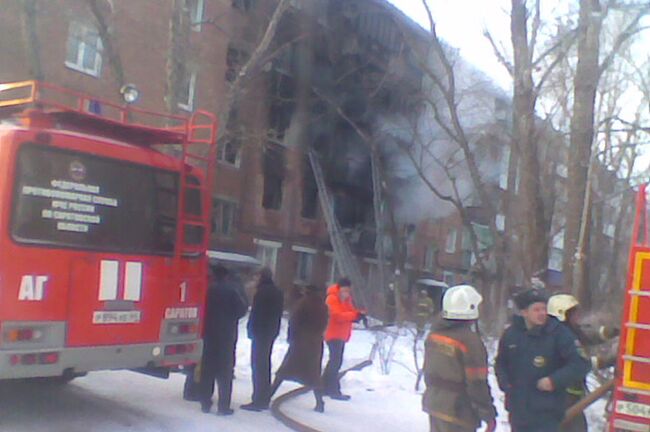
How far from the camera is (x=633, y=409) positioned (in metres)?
5.54

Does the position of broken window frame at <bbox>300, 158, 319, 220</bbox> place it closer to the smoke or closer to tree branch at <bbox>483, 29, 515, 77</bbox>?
the smoke

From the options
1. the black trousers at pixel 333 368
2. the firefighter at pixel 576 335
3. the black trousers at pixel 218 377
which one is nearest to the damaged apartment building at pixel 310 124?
the black trousers at pixel 333 368

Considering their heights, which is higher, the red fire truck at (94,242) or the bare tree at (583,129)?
the bare tree at (583,129)

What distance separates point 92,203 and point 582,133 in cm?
927

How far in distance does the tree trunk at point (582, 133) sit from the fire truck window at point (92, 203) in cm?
805

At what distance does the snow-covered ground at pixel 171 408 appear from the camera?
796 centimetres

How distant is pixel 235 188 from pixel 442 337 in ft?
77.4

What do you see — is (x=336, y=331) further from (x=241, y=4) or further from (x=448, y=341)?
(x=241, y=4)

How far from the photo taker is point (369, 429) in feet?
27.6

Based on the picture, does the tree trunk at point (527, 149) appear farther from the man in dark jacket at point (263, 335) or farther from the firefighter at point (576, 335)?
the firefighter at point (576, 335)

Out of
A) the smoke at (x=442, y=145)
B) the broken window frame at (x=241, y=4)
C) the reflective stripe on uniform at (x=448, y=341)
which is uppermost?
the broken window frame at (x=241, y=4)

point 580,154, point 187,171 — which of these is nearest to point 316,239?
point 580,154

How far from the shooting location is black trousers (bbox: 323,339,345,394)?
9930 mm

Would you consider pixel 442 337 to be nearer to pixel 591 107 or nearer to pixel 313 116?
pixel 591 107
